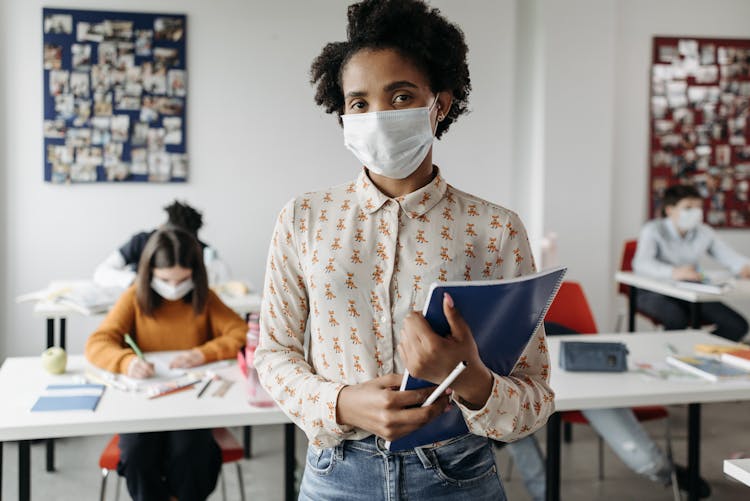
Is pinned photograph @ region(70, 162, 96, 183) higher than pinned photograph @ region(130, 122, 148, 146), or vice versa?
pinned photograph @ region(130, 122, 148, 146)

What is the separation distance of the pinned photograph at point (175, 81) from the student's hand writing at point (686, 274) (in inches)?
133

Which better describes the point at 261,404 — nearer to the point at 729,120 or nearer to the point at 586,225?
the point at 586,225

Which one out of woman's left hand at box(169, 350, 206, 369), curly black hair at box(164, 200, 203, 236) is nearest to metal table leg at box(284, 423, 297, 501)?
woman's left hand at box(169, 350, 206, 369)

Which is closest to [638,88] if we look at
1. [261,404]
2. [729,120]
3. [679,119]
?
[679,119]

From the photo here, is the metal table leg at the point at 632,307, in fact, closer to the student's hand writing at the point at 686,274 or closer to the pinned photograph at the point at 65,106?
the student's hand writing at the point at 686,274

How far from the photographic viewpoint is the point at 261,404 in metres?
2.12

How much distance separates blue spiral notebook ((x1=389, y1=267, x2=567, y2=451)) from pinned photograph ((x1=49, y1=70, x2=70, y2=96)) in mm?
4456

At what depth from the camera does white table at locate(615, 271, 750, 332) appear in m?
3.99

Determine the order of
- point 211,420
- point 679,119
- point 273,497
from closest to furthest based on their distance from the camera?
point 211,420, point 273,497, point 679,119

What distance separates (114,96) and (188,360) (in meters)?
2.97

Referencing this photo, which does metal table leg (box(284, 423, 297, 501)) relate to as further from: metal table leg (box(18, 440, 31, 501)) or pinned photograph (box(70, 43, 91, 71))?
pinned photograph (box(70, 43, 91, 71))

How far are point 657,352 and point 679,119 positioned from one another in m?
3.53

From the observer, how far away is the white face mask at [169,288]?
2.71 meters

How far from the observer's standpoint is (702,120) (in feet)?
19.0
